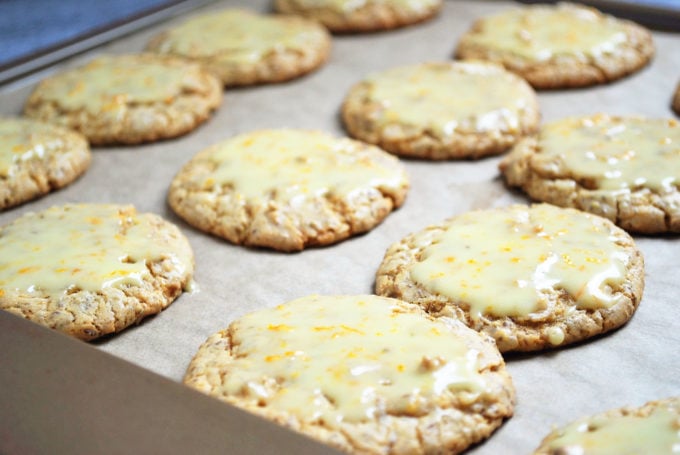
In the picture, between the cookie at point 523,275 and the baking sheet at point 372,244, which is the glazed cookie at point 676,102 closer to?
the baking sheet at point 372,244

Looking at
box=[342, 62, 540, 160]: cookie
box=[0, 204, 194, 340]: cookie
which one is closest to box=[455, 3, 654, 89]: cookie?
box=[342, 62, 540, 160]: cookie

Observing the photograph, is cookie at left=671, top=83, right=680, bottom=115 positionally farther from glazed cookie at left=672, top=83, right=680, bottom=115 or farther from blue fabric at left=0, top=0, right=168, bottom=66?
blue fabric at left=0, top=0, right=168, bottom=66

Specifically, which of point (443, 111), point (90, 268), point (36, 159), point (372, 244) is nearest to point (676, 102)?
point (443, 111)

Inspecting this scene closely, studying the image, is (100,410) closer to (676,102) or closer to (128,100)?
(128,100)

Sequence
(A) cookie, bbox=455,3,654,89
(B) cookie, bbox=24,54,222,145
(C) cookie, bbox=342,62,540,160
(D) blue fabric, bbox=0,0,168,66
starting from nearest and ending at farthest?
(C) cookie, bbox=342,62,540,160 < (B) cookie, bbox=24,54,222,145 < (A) cookie, bbox=455,3,654,89 < (D) blue fabric, bbox=0,0,168,66

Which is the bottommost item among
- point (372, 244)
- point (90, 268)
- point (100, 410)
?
point (372, 244)

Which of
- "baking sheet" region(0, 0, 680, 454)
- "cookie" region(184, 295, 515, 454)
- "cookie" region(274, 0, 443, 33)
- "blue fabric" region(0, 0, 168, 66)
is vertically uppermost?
"cookie" region(274, 0, 443, 33)
